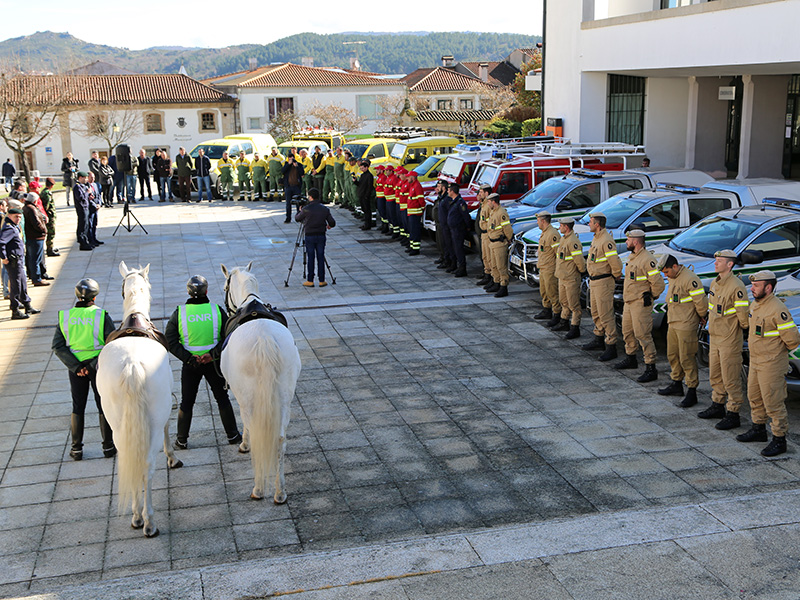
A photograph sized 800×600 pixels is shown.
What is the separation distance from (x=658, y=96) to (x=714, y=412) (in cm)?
1736

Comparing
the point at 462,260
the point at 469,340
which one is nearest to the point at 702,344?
the point at 469,340

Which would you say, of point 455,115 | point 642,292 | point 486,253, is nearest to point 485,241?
point 486,253

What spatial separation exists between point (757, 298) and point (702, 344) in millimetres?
1810

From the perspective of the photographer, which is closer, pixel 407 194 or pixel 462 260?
pixel 462 260

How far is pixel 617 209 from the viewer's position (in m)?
14.1

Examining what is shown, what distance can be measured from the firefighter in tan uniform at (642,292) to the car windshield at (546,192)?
553 cm

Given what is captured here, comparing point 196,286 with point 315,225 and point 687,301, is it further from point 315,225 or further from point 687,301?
point 315,225

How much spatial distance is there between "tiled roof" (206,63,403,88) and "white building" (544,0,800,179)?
152ft

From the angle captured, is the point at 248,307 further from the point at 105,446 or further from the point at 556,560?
the point at 556,560

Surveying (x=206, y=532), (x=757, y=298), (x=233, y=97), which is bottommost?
(x=206, y=532)

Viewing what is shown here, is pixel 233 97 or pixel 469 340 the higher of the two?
pixel 233 97

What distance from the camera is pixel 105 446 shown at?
8289 mm

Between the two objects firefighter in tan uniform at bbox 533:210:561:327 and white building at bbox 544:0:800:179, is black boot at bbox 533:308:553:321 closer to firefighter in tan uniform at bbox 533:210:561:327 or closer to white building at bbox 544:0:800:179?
firefighter in tan uniform at bbox 533:210:561:327

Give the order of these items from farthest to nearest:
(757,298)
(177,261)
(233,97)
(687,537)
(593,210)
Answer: (233,97) → (177,261) → (593,210) → (757,298) → (687,537)
